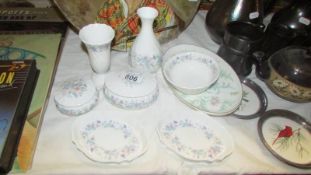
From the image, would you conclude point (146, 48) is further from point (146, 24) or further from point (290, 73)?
point (290, 73)

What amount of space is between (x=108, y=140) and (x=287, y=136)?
0.44 metres

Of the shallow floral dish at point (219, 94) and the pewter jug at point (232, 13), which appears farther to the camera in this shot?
the pewter jug at point (232, 13)

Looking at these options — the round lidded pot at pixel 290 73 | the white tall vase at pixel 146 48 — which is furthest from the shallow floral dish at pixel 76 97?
the round lidded pot at pixel 290 73

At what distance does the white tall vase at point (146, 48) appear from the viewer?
2.28ft

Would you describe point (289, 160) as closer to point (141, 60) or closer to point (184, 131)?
point (184, 131)

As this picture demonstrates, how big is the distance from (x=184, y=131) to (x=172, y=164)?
0.09 m

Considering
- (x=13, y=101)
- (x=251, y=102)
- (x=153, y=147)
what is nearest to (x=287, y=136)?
(x=251, y=102)

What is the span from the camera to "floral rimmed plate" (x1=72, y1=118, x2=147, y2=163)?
0.61 meters

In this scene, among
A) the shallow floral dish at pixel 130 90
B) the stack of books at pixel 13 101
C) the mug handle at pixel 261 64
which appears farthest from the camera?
the mug handle at pixel 261 64

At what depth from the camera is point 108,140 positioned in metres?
0.64

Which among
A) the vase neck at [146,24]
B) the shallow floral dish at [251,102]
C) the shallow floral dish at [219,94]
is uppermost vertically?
the vase neck at [146,24]

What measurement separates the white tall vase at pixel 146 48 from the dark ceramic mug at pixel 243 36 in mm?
198

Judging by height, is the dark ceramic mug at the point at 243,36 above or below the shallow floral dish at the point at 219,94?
above

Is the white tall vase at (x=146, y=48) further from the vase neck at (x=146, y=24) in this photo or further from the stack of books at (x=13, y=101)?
the stack of books at (x=13, y=101)
